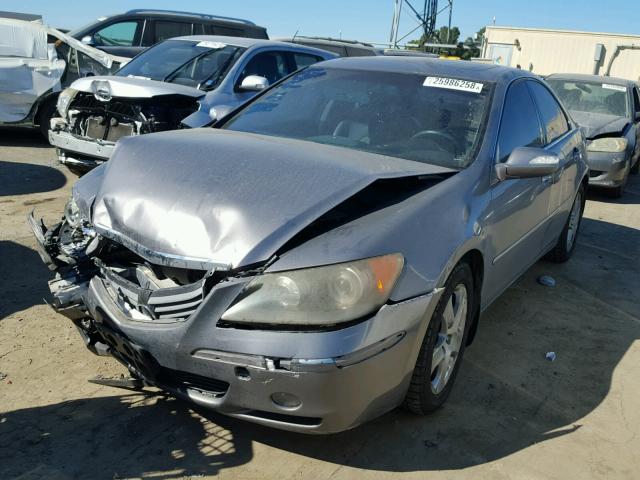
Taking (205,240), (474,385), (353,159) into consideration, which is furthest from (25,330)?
(474,385)

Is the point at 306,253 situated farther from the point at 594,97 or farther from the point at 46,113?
the point at 594,97

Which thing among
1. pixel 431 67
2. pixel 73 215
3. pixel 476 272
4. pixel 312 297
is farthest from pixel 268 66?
pixel 312 297

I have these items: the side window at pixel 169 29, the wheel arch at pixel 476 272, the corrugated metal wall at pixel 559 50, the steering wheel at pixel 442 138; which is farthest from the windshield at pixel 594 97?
the corrugated metal wall at pixel 559 50

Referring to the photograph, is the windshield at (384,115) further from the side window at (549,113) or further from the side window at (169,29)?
the side window at (169,29)

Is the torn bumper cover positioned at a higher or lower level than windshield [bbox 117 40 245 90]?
lower

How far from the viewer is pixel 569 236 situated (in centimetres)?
580

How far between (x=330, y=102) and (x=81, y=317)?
1963 millimetres

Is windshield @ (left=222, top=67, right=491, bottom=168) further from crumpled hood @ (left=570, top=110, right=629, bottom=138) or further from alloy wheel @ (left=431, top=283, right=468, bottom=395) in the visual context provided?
crumpled hood @ (left=570, top=110, right=629, bottom=138)

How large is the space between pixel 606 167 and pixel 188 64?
5644 millimetres

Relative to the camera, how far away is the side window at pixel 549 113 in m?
4.70

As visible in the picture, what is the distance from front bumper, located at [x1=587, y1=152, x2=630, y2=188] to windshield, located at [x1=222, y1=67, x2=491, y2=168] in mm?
5669

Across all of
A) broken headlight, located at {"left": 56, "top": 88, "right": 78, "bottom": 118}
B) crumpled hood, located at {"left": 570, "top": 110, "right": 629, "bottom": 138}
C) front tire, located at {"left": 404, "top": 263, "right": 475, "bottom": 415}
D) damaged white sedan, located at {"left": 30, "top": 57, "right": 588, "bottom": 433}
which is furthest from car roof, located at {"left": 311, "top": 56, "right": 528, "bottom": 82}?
crumpled hood, located at {"left": 570, "top": 110, "right": 629, "bottom": 138}

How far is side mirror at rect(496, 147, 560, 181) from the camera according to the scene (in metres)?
3.49

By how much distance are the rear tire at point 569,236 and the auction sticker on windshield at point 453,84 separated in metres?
2.08
